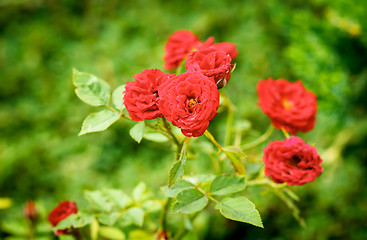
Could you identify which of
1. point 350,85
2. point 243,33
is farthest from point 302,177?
point 243,33

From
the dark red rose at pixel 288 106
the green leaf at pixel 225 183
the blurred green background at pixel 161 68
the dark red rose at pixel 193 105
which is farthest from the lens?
the blurred green background at pixel 161 68

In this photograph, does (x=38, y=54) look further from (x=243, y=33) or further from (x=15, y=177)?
(x=243, y=33)

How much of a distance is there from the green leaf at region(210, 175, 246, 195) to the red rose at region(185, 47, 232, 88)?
0.19 m

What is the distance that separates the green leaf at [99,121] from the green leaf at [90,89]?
0.04 meters

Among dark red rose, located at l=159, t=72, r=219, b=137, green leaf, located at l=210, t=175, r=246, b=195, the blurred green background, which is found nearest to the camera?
dark red rose, located at l=159, t=72, r=219, b=137

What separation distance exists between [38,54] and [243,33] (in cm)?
139

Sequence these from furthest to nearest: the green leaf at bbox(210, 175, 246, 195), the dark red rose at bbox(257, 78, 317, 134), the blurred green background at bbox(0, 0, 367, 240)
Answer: the blurred green background at bbox(0, 0, 367, 240) < the dark red rose at bbox(257, 78, 317, 134) < the green leaf at bbox(210, 175, 246, 195)

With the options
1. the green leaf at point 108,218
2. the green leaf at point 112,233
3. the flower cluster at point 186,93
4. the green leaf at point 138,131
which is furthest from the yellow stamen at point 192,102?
the green leaf at point 112,233

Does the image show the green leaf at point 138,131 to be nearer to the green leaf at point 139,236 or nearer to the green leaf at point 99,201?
the green leaf at point 99,201

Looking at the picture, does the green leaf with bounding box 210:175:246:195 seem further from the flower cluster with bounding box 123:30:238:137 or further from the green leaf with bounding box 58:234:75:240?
the green leaf with bounding box 58:234:75:240

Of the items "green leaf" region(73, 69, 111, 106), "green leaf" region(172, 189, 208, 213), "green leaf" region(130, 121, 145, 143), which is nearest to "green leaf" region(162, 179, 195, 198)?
"green leaf" region(172, 189, 208, 213)

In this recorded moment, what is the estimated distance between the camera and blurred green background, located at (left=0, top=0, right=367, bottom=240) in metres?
1.28

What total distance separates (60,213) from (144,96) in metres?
0.38

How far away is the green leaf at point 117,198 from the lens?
756mm
